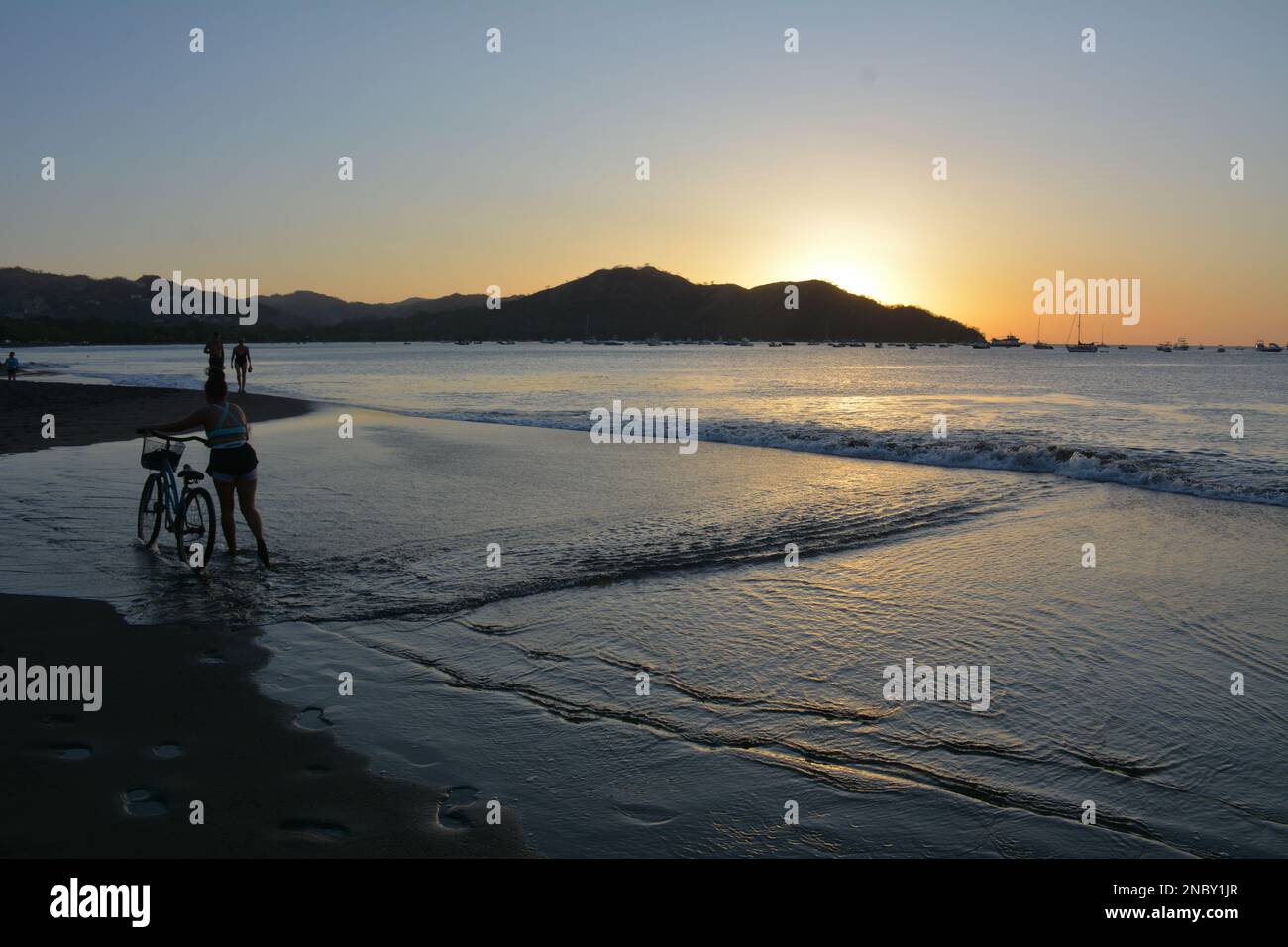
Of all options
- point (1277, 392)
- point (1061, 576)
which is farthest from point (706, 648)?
point (1277, 392)

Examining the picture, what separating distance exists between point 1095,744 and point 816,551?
533cm

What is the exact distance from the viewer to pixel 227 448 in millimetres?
8867

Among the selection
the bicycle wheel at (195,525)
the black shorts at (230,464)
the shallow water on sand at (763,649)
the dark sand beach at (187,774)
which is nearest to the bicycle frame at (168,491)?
the bicycle wheel at (195,525)

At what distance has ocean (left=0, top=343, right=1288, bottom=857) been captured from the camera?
431 centimetres

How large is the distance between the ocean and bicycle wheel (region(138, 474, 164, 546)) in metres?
0.33

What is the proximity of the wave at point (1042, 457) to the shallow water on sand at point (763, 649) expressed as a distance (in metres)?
2.31

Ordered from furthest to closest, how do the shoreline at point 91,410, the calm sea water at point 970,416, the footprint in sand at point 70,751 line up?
the shoreline at point 91,410, the calm sea water at point 970,416, the footprint in sand at point 70,751

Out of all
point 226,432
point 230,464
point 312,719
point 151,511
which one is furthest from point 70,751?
point 151,511

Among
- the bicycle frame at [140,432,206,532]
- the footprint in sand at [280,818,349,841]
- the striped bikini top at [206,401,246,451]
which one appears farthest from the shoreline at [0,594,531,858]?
the bicycle frame at [140,432,206,532]

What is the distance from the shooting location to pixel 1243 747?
5027 mm

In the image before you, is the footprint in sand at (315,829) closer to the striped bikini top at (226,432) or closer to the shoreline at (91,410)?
the striped bikini top at (226,432)

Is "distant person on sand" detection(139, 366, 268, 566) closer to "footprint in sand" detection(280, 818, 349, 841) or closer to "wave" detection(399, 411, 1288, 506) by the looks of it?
"footprint in sand" detection(280, 818, 349, 841)

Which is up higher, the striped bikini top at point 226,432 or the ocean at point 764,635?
the striped bikini top at point 226,432

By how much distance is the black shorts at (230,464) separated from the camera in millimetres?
8852
